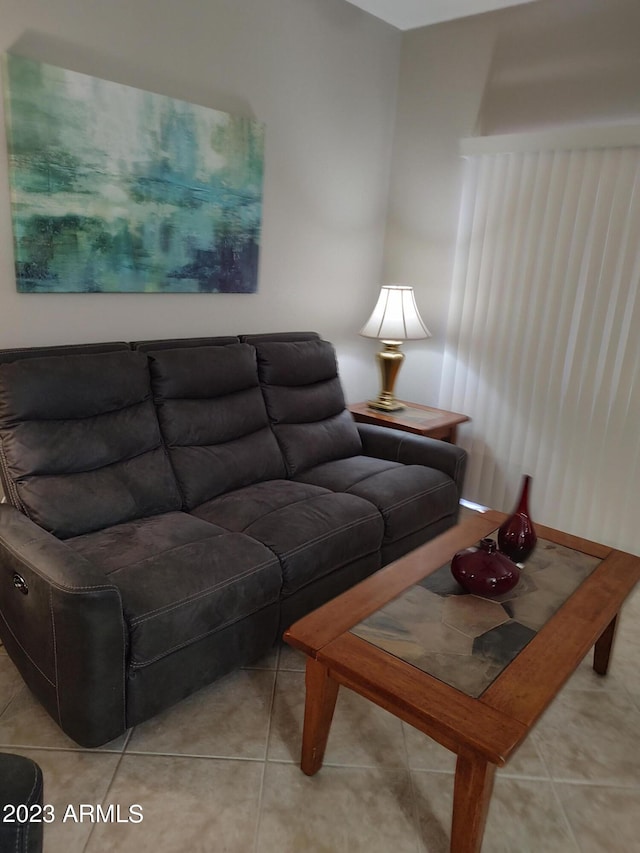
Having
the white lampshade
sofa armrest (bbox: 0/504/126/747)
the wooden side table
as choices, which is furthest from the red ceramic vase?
the white lampshade

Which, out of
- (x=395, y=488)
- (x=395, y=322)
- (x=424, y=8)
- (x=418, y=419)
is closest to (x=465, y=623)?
(x=395, y=488)

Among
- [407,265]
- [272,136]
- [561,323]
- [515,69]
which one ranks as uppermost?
[515,69]

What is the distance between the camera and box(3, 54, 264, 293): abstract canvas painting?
2.28 meters

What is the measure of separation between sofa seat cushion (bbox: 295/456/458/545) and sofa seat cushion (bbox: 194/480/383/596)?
9 cm

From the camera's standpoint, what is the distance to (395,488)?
8.87ft

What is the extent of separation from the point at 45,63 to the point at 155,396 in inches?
49.1

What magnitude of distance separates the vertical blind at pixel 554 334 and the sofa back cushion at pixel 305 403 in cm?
90

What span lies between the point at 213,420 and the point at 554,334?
1.83 m

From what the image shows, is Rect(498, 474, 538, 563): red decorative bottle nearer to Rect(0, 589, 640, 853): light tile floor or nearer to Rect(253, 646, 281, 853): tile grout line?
Rect(0, 589, 640, 853): light tile floor

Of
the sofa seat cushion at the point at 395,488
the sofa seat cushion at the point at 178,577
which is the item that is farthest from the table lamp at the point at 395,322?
the sofa seat cushion at the point at 178,577

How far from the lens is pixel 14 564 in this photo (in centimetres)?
178

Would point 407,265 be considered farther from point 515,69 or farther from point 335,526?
point 335,526

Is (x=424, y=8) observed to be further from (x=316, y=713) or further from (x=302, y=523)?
(x=316, y=713)

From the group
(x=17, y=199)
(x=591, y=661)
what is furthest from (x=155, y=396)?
(x=591, y=661)
